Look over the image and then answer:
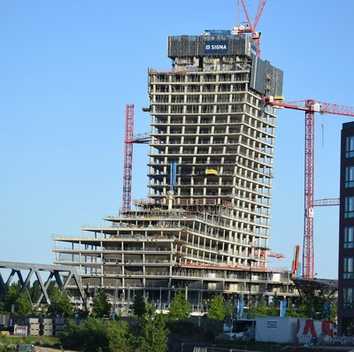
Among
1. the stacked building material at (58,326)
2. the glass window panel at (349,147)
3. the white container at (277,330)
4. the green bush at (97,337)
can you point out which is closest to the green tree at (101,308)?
the stacked building material at (58,326)

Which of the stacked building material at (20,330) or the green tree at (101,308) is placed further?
the green tree at (101,308)

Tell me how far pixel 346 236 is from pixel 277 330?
1761 cm

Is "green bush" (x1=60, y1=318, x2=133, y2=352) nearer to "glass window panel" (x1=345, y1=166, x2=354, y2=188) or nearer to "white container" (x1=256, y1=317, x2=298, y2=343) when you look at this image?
"white container" (x1=256, y1=317, x2=298, y2=343)

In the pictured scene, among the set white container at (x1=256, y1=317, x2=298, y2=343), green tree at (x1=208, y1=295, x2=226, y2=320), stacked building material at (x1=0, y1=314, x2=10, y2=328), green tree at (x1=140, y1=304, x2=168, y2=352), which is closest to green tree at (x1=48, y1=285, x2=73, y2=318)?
stacked building material at (x1=0, y1=314, x2=10, y2=328)

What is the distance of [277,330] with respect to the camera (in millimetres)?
115250

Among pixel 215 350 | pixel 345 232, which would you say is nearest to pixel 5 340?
pixel 215 350

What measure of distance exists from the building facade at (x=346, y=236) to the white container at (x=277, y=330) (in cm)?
1191

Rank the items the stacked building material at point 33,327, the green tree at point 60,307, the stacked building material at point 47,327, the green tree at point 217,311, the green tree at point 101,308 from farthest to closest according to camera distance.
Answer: the green tree at point 217,311 < the green tree at point 60,307 < the green tree at point 101,308 < the stacked building material at point 47,327 < the stacked building material at point 33,327

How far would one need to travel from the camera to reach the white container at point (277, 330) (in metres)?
114

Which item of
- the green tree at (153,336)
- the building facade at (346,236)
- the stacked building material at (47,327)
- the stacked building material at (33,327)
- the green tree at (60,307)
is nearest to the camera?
the green tree at (153,336)

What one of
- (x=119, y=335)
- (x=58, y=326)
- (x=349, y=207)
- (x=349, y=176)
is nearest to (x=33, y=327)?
(x=58, y=326)

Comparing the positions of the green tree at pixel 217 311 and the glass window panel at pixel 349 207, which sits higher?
the glass window panel at pixel 349 207

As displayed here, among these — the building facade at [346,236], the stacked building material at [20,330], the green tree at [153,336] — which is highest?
the building facade at [346,236]

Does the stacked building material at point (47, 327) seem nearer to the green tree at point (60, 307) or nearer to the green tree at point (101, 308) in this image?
the green tree at point (101, 308)
